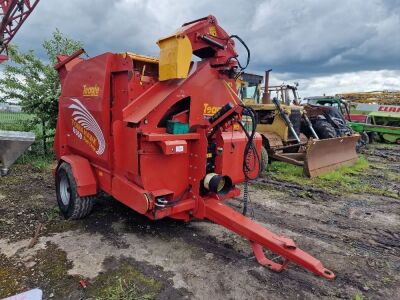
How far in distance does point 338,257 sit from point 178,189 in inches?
72.2

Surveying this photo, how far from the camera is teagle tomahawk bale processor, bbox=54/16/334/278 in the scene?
3.25m

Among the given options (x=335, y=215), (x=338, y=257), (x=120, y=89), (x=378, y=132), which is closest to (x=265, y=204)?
(x=335, y=215)

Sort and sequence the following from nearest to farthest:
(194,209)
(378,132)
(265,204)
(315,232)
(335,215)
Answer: (194,209), (315,232), (335,215), (265,204), (378,132)

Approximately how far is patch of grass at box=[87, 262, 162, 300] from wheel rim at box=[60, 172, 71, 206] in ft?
5.40

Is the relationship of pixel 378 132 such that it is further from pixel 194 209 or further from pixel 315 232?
pixel 194 209

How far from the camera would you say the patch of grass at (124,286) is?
8.80 feet

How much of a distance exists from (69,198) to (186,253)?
5.79 feet

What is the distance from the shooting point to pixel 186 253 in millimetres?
3439

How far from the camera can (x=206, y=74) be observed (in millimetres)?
3707

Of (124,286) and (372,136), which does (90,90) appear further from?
(372,136)

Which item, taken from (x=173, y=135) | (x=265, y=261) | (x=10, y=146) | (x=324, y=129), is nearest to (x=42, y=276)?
(x=173, y=135)

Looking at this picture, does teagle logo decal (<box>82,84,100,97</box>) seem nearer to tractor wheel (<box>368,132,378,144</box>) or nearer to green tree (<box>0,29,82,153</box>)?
green tree (<box>0,29,82,153</box>)

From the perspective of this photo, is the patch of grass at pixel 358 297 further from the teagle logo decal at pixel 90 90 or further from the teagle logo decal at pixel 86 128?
the teagle logo decal at pixel 90 90

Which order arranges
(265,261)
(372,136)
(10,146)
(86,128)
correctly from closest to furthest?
(265,261) → (86,128) → (10,146) → (372,136)
